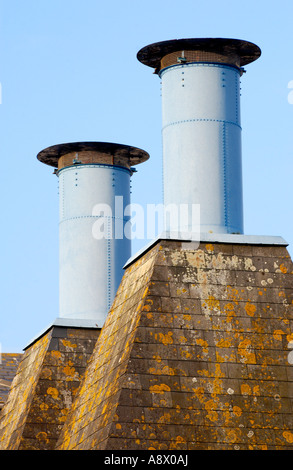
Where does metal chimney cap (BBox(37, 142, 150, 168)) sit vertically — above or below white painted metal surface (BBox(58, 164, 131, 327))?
above

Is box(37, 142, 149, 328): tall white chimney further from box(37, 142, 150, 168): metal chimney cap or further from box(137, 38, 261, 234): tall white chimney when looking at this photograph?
box(137, 38, 261, 234): tall white chimney

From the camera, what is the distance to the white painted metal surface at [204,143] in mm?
17453

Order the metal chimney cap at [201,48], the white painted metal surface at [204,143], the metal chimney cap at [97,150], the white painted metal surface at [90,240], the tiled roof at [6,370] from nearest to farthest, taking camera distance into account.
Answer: the white painted metal surface at [204,143], the metal chimney cap at [201,48], the white painted metal surface at [90,240], the metal chimney cap at [97,150], the tiled roof at [6,370]

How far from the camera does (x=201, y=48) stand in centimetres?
1795

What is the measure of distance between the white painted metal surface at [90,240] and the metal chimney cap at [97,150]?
1.09 ft

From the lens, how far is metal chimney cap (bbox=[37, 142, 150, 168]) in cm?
2319

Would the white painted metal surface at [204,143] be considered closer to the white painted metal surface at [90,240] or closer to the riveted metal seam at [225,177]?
the riveted metal seam at [225,177]

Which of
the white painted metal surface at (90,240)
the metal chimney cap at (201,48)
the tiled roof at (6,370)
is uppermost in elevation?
the metal chimney cap at (201,48)

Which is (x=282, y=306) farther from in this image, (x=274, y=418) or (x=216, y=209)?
(x=216, y=209)

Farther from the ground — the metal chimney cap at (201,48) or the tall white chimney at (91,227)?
the metal chimney cap at (201,48)

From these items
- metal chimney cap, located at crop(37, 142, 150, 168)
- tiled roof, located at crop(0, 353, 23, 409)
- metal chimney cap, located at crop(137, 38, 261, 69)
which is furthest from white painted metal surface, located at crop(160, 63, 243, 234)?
tiled roof, located at crop(0, 353, 23, 409)

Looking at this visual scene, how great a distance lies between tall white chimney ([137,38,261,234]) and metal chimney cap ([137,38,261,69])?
2 cm

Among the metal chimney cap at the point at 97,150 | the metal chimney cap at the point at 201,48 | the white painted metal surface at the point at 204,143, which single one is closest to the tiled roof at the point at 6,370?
the metal chimney cap at the point at 97,150
